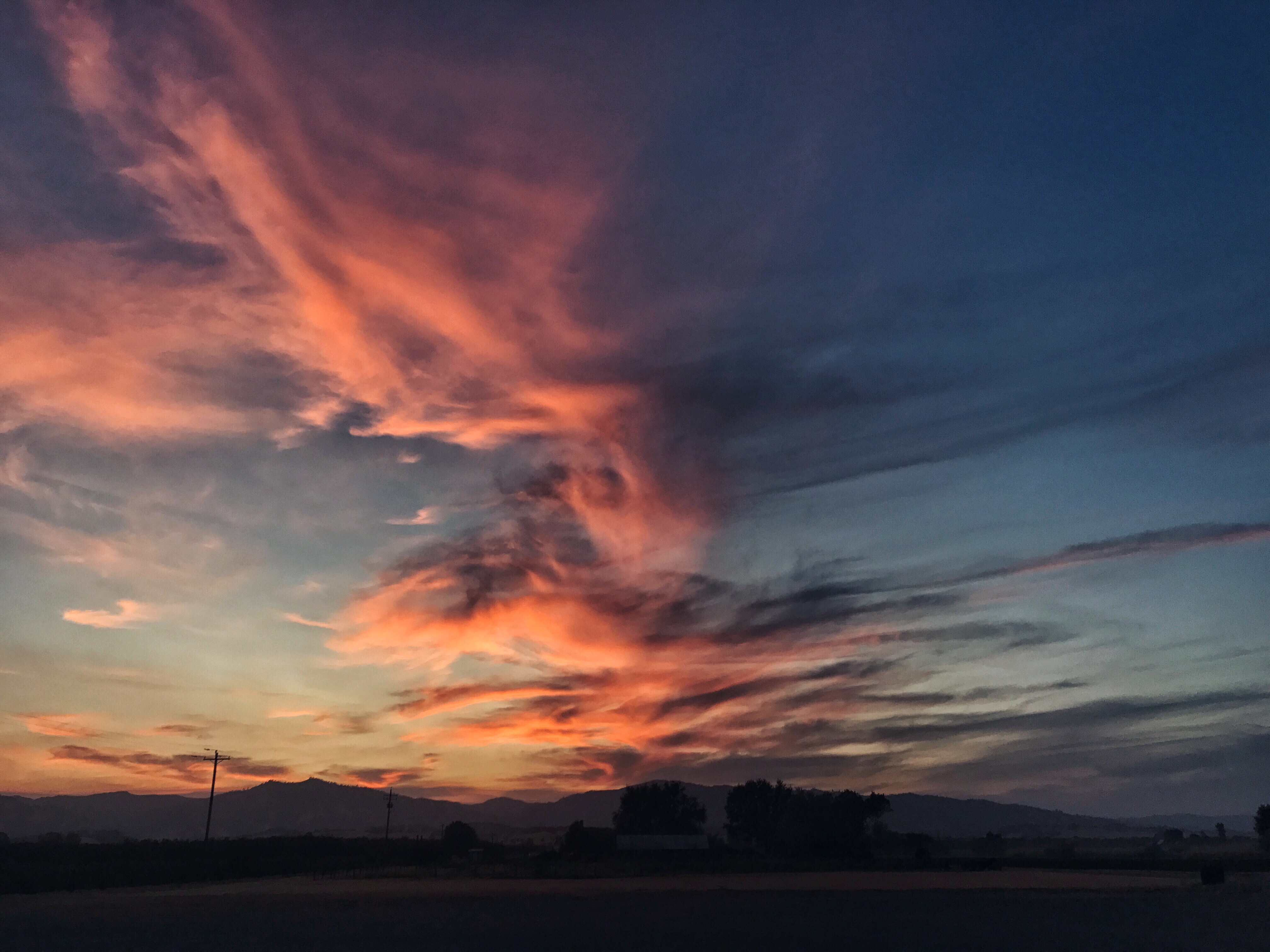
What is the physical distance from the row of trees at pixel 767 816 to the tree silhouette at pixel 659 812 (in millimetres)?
136

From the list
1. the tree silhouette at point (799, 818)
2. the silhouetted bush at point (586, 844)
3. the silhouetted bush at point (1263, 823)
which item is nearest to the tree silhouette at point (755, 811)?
the tree silhouette at point (799, 818)

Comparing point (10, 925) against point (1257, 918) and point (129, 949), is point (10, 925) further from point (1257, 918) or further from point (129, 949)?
point (1257, 918)

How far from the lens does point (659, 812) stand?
171 m

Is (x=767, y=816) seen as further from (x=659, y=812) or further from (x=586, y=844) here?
(x=586, y=844)

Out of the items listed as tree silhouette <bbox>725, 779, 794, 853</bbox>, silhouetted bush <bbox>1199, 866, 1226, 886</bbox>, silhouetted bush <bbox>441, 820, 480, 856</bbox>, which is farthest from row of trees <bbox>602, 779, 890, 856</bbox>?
silhouetted bush <bbox>1199, 866, 1226, 886</bbox>

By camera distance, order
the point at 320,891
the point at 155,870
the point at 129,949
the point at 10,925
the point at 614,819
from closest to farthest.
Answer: the point at 129,949
the point at 10,925
the point at 320,891
the point at 155,870
the point at 614,819

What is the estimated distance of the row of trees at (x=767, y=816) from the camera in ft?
427

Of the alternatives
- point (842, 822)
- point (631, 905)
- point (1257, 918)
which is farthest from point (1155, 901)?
point (842, 822)

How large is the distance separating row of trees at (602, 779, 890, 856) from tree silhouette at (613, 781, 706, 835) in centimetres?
14

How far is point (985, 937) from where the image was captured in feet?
132

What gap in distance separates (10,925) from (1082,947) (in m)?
51.5

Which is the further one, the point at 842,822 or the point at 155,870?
the point at 842,822

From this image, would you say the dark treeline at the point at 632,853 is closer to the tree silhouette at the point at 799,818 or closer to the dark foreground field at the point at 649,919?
the tree silhouette at the point at 799,818

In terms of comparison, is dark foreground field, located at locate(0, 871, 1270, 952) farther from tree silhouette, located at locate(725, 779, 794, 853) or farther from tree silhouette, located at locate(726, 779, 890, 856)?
tree silhouette, located at locate(725, 779, 794, 853)
